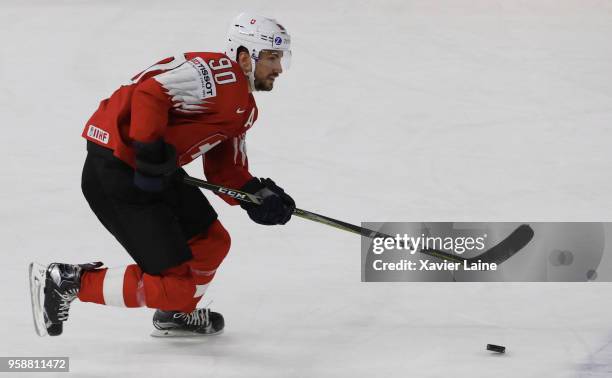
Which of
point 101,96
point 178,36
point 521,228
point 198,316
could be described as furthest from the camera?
point 178,36

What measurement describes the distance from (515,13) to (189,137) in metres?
4.31

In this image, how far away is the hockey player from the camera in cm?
315

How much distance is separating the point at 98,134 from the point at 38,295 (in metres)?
0.53

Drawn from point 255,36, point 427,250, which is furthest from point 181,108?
point 427,250

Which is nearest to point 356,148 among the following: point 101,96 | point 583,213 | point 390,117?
point 390,117

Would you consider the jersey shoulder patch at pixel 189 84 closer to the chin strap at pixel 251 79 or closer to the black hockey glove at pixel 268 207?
the chin strap at pixel 251 79

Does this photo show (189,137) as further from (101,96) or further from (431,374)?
(101,96)

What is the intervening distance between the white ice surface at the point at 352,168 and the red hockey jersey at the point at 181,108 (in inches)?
26.1

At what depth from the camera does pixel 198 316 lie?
351 centimetres

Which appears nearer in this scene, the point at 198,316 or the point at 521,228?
the point at 198,316

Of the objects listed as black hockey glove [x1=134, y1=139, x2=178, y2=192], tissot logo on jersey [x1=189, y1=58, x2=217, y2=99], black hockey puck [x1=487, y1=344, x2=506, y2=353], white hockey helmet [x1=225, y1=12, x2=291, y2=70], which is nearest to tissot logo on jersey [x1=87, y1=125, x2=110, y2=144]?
black hockey glove [x1=134, y1=139, x2=178, y2=192]

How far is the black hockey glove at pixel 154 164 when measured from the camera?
3.01 metres

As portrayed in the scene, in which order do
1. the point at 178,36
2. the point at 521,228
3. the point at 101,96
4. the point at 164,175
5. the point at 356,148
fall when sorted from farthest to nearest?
1. the point at 178,36
2. the point at 101,96
3. the point at 356,148
4. the point at 521,228
5. the point at 164,175

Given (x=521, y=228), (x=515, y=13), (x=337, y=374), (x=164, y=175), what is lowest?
(x=337, y=374)
